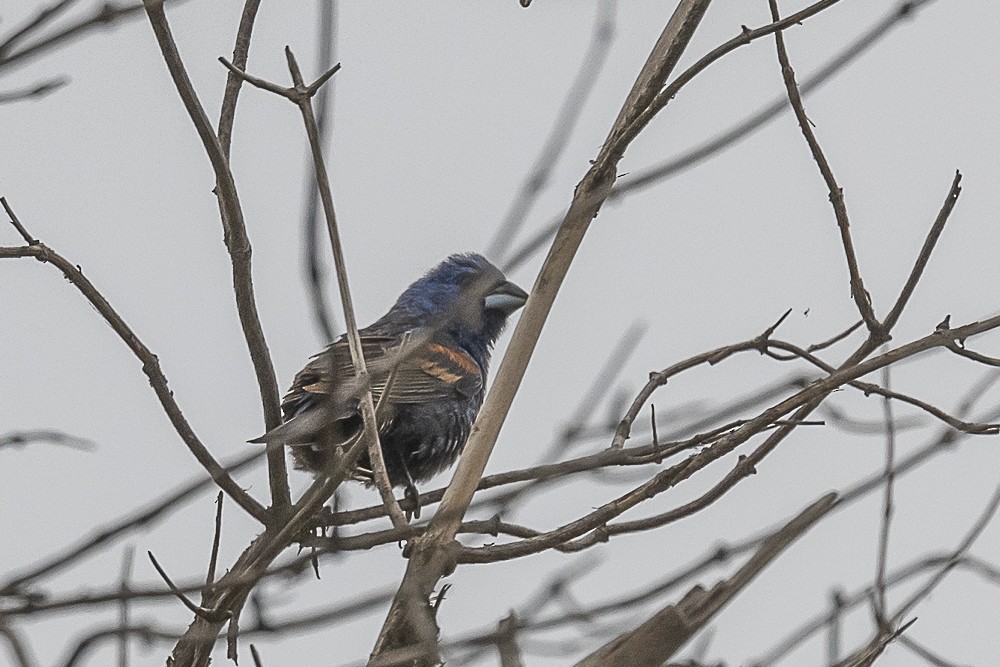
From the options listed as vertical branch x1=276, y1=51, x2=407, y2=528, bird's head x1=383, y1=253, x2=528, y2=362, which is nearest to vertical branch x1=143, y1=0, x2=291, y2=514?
vertical branch x1=276, y1=51, x2=407, y2=528

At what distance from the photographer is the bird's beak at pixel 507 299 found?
21.4 feet

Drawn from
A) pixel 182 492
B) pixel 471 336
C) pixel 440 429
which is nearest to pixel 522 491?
pixel 182 492

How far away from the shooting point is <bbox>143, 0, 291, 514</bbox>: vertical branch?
8.69 feet

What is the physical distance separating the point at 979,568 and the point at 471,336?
402 cm

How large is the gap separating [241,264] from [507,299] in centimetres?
374

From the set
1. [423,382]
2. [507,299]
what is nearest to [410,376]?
[423,382]

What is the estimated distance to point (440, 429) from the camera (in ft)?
18.8

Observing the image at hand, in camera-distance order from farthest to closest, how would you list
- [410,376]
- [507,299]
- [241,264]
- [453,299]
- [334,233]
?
[507,299], [453,299], [410,376], [241,264], [334,233]

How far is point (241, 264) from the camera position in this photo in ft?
9.48

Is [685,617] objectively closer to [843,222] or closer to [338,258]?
[338,258]

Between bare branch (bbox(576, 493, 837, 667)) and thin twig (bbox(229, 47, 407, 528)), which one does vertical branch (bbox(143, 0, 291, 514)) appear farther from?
bare branch (bbox(576, 493, 837, 667))

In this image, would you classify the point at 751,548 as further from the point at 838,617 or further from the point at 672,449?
the point at 672,449

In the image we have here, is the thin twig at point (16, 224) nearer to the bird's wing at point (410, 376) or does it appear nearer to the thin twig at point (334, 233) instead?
the thin twig at point (334, 233)

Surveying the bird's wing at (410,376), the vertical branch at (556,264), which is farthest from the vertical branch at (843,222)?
the bird's wing at (410,376)
